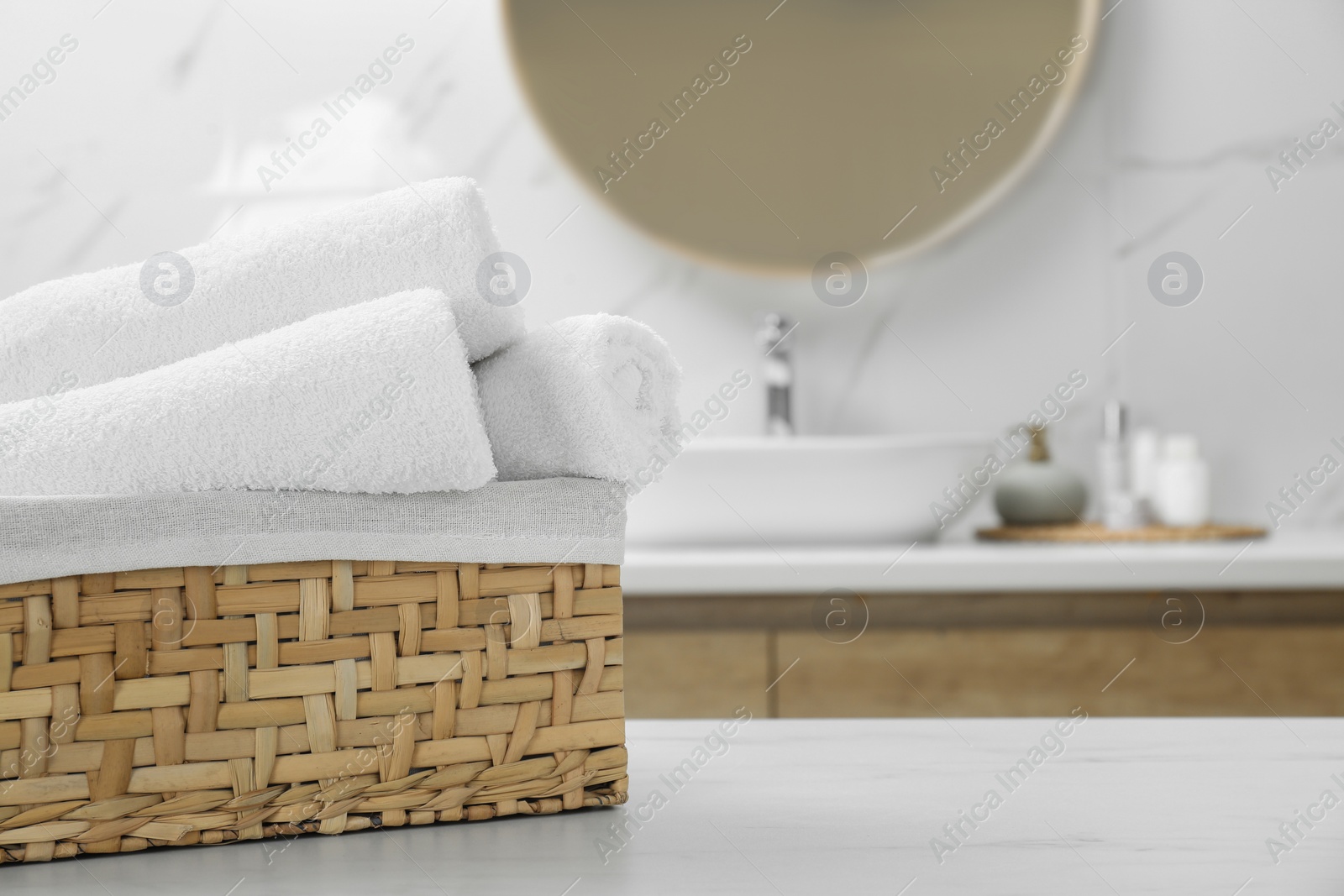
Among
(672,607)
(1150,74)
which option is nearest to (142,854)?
(672,607)

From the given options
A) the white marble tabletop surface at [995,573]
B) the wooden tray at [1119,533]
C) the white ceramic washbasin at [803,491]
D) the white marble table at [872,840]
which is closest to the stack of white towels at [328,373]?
the white marble table at [872,840]

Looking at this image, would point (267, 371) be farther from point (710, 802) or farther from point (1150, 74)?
point (1150, 74)

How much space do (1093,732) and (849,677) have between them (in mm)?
415

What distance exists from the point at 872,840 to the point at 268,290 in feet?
1.01

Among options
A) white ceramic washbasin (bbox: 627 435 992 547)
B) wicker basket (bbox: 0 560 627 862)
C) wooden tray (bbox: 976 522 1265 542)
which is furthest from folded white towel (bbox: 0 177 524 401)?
wooden tray (bbox: 976 522 1265 542)

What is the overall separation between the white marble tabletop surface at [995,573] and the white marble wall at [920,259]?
0.51 m

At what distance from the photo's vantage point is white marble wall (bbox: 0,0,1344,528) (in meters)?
1.40

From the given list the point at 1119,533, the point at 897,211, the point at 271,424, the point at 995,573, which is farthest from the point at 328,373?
the point at 897,211

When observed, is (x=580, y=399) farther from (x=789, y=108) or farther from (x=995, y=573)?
(x=789, y=108)

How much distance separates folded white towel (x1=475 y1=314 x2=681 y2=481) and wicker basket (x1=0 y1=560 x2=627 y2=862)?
0.05 meters

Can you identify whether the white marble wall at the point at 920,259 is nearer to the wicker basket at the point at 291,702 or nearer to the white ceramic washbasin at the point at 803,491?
the white ceramic washbasin at the point at 803,491

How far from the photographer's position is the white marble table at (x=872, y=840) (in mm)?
302

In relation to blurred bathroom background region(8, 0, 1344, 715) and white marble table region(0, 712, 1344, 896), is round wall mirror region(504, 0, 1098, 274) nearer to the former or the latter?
blurred bathroom background region(8, 0, 1344, 715)

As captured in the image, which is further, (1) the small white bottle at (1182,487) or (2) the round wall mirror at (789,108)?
(2) the round wall mirror at (789,108)
